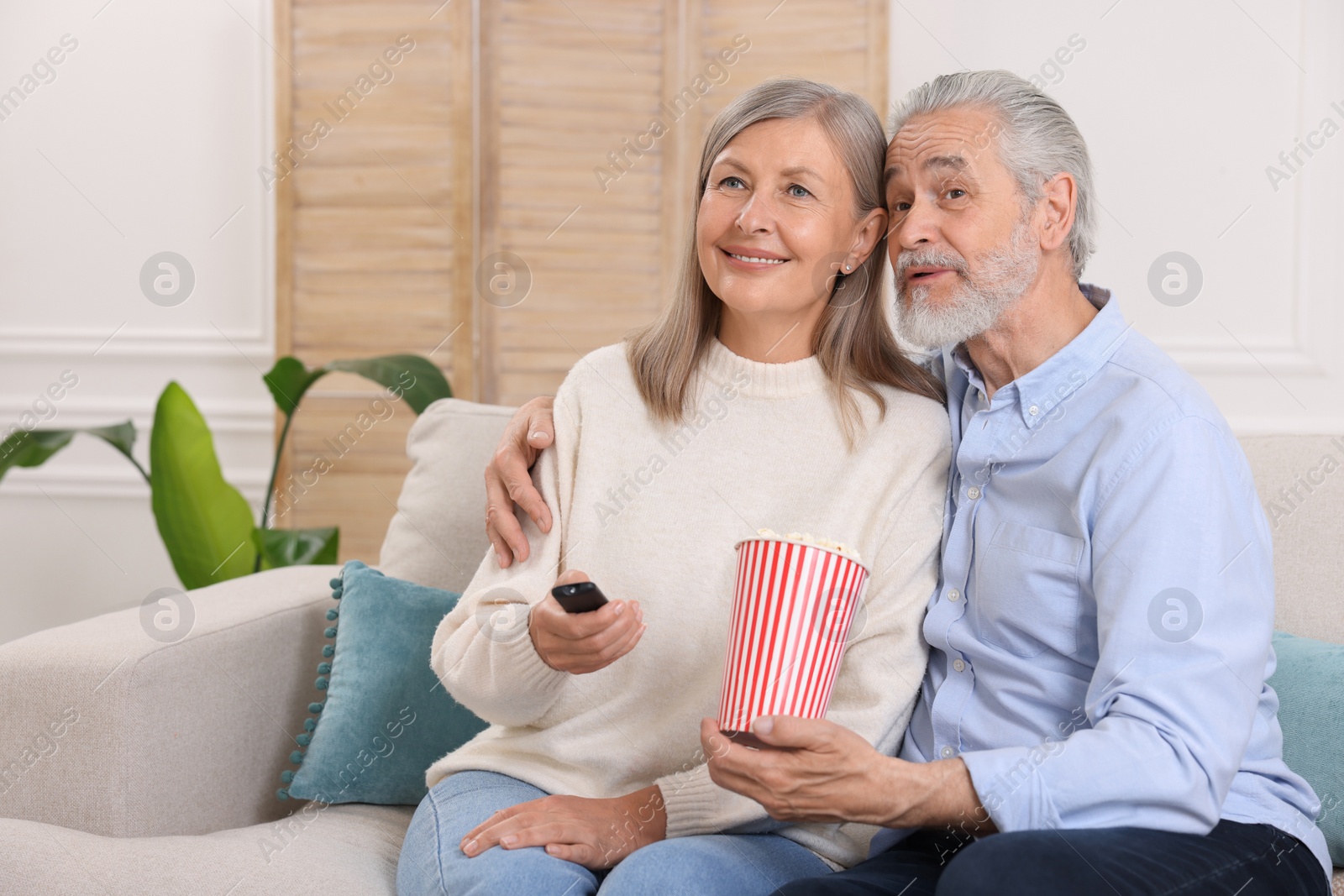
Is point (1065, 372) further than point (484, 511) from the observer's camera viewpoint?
No

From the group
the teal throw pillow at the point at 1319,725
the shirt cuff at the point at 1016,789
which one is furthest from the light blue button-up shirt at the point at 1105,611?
the teal throw pillow at the point at 1319,725

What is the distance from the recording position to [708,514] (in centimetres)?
145

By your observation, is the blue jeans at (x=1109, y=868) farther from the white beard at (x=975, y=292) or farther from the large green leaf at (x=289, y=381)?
the large green leaf at (x=289, y=381)

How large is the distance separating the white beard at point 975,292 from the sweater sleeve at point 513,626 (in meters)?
0.51

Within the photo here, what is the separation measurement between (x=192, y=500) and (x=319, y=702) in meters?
0.97

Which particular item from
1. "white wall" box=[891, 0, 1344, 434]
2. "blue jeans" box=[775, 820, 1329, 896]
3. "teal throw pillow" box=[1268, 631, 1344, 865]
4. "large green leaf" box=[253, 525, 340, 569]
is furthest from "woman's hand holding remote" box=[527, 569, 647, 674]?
"white wall" box=[891, 0, 1344, 434]

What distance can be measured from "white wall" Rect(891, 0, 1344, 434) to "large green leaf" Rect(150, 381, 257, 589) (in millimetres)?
2353

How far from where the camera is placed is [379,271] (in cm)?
320

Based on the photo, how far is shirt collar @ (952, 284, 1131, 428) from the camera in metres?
1.29

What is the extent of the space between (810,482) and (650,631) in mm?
292

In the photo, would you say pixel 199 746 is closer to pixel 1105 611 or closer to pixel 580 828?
pixel 580 828

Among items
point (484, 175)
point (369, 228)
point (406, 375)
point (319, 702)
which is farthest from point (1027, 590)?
point (369, 228)

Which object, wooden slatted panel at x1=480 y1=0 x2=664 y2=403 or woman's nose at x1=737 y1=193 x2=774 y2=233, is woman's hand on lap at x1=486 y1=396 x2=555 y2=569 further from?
wooden slatted panel at x1=480 y1=0 x2=664 y2=403

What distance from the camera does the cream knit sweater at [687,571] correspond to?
1.32 m
